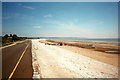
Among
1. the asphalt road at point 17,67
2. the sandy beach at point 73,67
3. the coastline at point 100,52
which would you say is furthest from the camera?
the coastline at point 100,52

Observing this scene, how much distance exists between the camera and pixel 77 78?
939 centimetres

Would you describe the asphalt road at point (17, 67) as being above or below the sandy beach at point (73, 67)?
above

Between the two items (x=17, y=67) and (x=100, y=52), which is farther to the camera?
(x=100, y=52)

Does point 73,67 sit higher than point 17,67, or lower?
lower

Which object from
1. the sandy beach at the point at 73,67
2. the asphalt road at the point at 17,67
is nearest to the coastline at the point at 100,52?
the sandy beach at the point at 73,67

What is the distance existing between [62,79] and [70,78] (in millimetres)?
587

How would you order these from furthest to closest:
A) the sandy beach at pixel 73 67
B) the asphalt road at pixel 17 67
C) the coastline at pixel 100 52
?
the coastline at pixel 100 52 → the sandy beach at pixel 73 67 → the asphalt road at pixel 17 67

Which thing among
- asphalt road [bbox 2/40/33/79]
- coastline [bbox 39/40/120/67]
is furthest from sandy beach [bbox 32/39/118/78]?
coastline [bbox 39/40/120/67]

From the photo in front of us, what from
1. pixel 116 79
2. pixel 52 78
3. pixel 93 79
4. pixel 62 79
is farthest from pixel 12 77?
pixel 116 79

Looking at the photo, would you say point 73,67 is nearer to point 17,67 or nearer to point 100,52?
point 17,67

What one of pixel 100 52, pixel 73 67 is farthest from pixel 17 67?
pixel 100 52

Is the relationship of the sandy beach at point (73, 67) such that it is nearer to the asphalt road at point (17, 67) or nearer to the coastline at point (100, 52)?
the asphalt road at point (17, 67)

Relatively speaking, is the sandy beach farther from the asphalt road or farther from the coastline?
the coastline

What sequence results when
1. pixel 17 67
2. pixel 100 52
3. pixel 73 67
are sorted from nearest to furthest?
pixel 17 67 < pixel 73 67 < pixel 100 52
